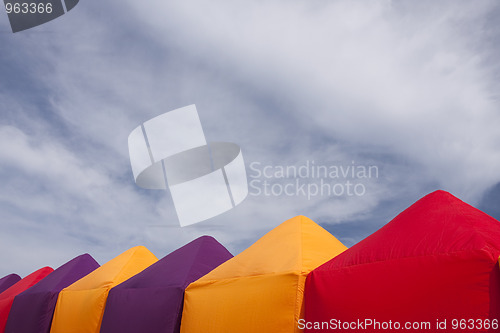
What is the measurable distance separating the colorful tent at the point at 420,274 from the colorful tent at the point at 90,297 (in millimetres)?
3861

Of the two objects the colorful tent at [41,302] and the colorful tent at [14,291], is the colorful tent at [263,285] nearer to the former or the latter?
the colorful tent at [41,302]

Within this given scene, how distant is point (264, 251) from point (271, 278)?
0.76 metres

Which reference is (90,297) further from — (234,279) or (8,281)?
(8,281)

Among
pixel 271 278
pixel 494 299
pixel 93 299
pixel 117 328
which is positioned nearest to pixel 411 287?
pixel 494 299

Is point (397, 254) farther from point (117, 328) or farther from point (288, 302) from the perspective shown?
point (117, 328)

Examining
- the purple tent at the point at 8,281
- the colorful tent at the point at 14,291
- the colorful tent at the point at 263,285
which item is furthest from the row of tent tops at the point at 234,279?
the purple tent at the point at 8,281

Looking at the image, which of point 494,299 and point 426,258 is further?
point 426,258

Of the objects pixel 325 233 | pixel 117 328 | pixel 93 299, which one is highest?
pixel 325 233

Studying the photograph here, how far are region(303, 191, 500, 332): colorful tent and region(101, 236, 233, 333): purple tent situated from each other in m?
2.07

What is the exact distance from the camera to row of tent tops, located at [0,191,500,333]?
13.0 feet

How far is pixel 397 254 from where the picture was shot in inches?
152

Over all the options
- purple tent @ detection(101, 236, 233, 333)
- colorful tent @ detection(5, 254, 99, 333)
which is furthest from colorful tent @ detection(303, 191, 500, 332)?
colorful tent @ detection(5, 254, 99, 333)

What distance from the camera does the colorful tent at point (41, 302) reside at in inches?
306

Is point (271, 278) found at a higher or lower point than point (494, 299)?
higher
